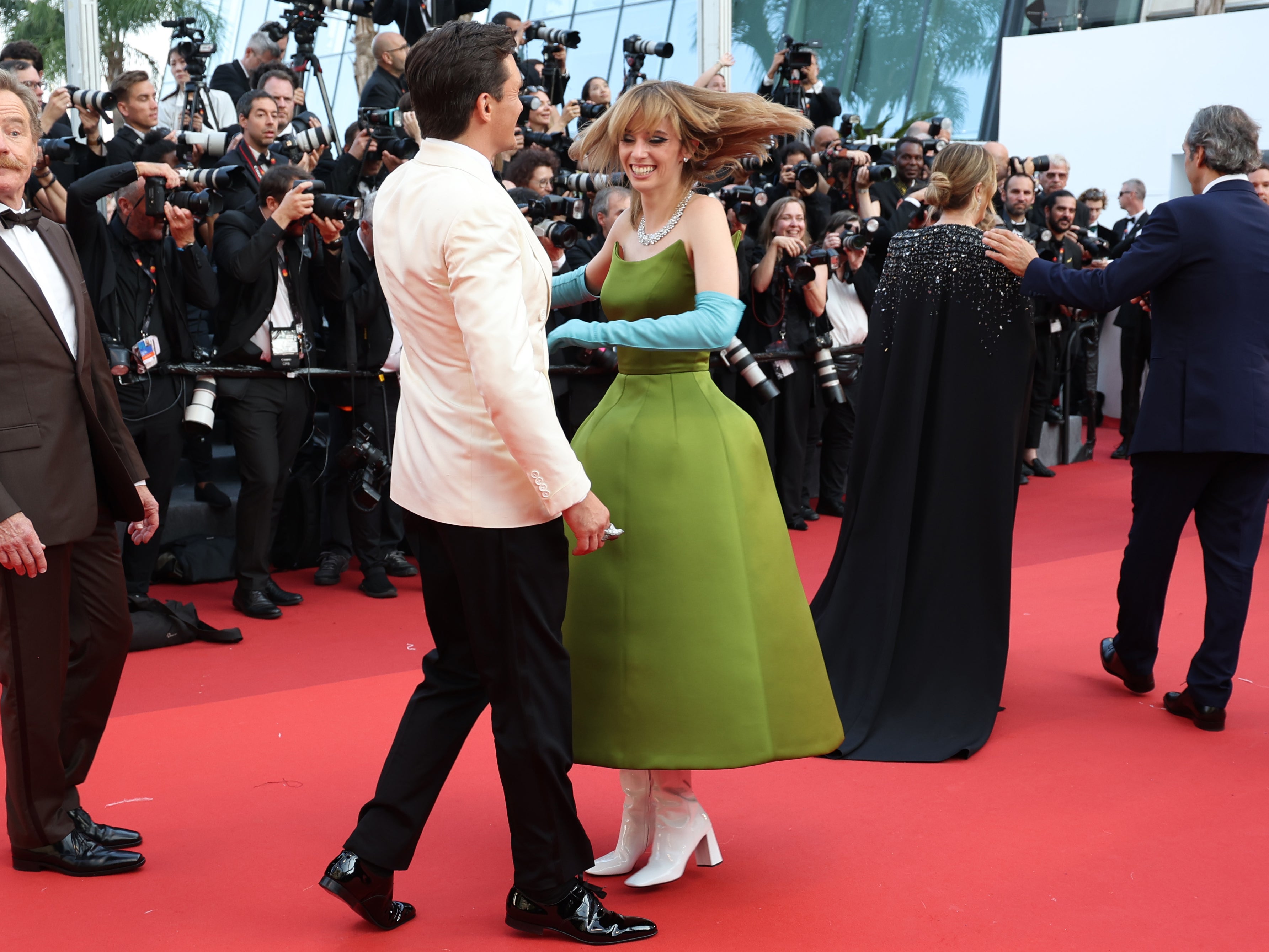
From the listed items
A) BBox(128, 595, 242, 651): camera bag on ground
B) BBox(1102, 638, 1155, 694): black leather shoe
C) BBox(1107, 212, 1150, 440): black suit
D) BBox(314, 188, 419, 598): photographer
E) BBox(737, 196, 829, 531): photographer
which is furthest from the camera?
BBox(1107, 212, 1150, 440): black suit

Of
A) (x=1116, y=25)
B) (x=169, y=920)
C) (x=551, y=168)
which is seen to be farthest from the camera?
(x=1116, y=25)

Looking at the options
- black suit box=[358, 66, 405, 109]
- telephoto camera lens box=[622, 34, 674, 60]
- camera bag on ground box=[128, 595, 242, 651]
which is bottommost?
camera bag on ground box=[128, 595, 242, 651]

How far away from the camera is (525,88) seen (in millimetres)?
7371

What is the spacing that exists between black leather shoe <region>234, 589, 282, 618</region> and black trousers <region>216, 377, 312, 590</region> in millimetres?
30

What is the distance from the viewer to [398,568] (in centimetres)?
576

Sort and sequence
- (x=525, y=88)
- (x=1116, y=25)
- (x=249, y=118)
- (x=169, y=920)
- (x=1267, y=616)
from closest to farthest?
(x=169, y=920) → (x=1267, y=616) → (x=249, y=118) → (x=525, y=88) → (x=1116, y=25)

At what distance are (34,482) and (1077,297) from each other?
8.85 feet

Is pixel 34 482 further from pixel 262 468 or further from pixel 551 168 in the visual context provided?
pixel 551 168

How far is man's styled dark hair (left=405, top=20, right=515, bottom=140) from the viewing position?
84.2 inches

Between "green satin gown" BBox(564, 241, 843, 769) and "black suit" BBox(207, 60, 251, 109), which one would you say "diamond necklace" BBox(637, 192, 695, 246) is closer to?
"green satin gown" BBox(564, 241, 843, 769)

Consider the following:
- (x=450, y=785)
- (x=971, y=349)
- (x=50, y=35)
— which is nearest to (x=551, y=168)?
(x=971, y=349)

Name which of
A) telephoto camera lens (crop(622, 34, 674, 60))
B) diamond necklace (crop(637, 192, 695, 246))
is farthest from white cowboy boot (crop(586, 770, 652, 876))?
telephoto camera lens (crop(622, 34, 674, 60))

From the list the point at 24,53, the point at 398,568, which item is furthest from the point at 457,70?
the point at 24,53

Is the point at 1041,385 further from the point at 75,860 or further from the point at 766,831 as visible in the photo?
the point at 75,860
